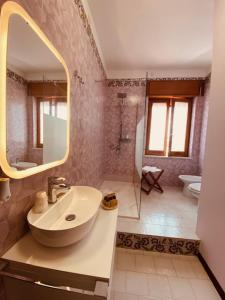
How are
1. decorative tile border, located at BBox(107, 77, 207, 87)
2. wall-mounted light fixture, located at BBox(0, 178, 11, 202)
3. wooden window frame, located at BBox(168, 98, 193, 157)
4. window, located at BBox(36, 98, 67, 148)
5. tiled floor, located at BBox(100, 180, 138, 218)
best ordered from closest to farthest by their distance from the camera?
wall-mounted light fixture, located at BBox(0, 178, 11, 202) < window, located at BBox(36, 98, 67, 148) < tiled floor, located at BBox(100, 180, 138, 218) < decorative tile border, located at BBox(107, 77, 207, 87) < wooden window frame, located at BBox(168, 98, 193, 157)

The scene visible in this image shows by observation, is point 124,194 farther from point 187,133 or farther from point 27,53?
point 27,53

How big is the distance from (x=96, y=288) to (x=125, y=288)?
96 centimetres

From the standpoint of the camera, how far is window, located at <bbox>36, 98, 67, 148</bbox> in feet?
3.27

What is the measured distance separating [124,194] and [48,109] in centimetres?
228

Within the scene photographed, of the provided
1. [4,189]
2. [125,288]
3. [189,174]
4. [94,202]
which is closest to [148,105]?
[189,174]

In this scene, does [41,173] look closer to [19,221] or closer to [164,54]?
[19,221]

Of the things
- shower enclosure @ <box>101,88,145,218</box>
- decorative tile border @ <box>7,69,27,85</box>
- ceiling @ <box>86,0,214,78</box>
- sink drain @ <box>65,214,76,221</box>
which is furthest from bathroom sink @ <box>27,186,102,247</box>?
shower enclosure @ <box>101,88,145,218</box>

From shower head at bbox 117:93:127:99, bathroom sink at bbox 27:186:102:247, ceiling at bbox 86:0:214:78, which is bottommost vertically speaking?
bathroom sink at bbox 27:186:102:247

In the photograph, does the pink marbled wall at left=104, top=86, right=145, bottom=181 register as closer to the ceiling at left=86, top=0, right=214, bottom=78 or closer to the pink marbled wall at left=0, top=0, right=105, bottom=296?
the ceiling at left=86, top=0, right=214, bottom=78

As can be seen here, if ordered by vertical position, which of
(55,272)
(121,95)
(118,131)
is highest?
(121,95)

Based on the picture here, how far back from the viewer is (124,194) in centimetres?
299

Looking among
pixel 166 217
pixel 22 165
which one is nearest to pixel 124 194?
pixel 166 217

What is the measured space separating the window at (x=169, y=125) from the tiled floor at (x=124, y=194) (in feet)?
3.46

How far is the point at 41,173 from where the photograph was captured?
101 centimetres
